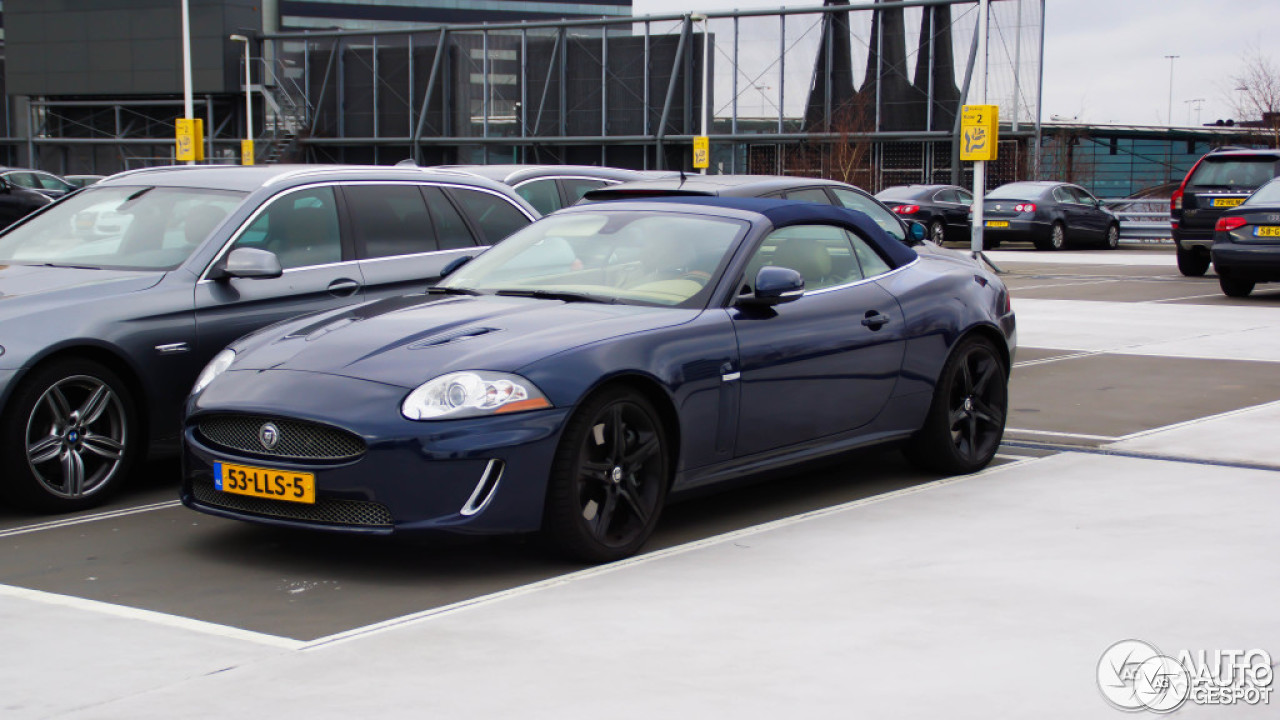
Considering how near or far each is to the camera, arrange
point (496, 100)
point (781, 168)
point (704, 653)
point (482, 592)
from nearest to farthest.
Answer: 1. point (704, 653)
2. point (482, 592)
3. point (781, 168)
4. point (496, 100)

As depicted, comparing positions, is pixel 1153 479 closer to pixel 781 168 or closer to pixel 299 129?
pixel 781 168

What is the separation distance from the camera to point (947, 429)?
712cm

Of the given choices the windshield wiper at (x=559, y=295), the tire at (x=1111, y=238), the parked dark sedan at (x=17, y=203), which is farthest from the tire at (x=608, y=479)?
the tire at (x=1111, y=238)

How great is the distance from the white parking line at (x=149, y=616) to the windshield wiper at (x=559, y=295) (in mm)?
2164

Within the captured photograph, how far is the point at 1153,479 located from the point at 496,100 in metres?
49.6

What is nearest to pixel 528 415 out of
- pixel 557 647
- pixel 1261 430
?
pixel 557 647

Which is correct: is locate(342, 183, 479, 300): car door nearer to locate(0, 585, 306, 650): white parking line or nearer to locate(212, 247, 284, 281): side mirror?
locate(212, 247, 284, 281): side mirror

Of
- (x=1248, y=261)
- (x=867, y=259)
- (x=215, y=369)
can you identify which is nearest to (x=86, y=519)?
(x=215, y=369)

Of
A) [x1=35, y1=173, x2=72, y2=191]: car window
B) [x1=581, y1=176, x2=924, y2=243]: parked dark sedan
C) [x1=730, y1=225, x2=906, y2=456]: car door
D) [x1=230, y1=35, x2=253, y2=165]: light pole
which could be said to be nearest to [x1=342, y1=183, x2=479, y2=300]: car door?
[x1=581, y1=176, x2=924, y2=243]: parked dark sedan

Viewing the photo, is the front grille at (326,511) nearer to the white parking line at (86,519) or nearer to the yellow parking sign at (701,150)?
the white parking line at (86,519)

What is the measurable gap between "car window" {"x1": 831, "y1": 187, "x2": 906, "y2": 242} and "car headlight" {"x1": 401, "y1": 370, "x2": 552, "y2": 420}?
23.4 ft

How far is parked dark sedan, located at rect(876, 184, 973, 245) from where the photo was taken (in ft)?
104

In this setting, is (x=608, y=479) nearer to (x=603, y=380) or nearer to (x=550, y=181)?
(x=603, y=380)

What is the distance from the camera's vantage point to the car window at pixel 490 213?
342 inches
